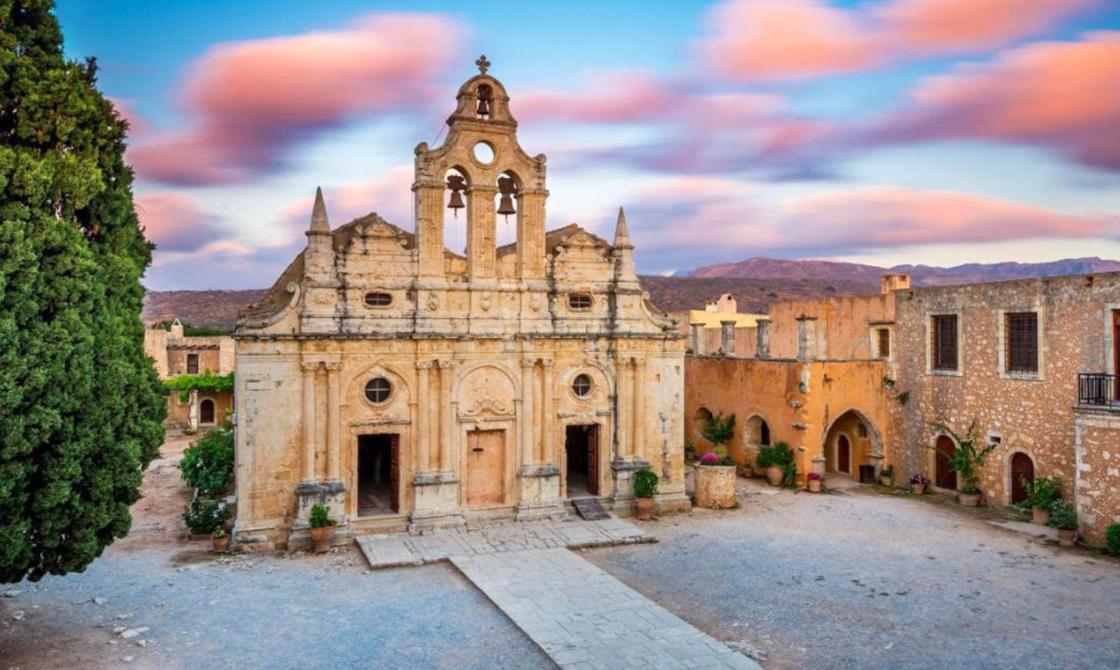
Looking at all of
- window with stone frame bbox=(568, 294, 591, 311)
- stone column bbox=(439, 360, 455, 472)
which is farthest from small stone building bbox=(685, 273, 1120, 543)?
stone column bbox=(439, 360, 455, 472)

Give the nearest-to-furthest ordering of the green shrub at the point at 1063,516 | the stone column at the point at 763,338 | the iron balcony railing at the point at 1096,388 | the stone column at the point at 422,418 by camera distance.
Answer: the green shrub at the point at 1063,516, the iron balcony railing at the point at 1096,388, the stone column at the point at 422,418, the stone column at the point at 763,338

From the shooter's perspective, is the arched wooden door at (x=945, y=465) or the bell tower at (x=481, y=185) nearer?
the bell tower at (x=481, y=185)

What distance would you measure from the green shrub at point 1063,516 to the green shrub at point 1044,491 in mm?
273

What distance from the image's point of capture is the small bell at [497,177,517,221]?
20938 mm

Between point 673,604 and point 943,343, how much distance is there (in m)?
13.9

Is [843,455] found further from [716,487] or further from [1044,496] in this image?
[1044,496]

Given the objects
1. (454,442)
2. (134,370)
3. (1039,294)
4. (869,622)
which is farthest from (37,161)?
(1039,294)

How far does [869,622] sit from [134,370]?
41.2ft

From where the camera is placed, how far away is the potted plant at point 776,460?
2506cm

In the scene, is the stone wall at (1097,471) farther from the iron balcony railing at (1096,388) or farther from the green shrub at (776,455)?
the green shrub at (776,455)

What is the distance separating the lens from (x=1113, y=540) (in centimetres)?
1692

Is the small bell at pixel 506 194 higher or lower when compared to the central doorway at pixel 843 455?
higher

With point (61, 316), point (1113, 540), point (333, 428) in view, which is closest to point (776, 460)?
point (1113, 540)

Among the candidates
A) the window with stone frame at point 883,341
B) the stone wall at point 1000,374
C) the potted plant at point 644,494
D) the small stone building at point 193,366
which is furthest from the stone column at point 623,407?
Answer: the small stone building at point 193,366
